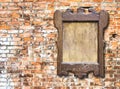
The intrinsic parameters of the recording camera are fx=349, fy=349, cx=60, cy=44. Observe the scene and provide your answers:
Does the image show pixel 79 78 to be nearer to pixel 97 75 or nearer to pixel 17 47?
pixel 97 75

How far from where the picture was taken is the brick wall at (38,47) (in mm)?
5242

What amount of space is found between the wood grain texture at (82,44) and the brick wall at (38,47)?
171 mm

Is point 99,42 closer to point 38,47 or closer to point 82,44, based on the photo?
point 82,44

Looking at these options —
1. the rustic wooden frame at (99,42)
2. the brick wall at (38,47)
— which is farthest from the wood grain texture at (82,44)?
the brick wall at (38,47)

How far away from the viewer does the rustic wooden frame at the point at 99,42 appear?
205 inches

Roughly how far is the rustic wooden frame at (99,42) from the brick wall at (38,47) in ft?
0.23

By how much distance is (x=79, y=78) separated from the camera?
5242 millimetres

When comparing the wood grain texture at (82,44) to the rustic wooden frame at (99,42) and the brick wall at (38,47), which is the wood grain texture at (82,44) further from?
the brick wall at (38,47)

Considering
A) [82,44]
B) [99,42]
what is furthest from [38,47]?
[99,42]

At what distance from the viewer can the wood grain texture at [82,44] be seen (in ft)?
17.3

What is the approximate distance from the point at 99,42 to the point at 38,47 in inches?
36.3

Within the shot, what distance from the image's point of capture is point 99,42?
5223 millimetres

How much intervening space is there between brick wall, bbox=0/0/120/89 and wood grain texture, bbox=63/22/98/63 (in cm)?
17

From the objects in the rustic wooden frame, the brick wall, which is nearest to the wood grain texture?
the rustic wooden frame
